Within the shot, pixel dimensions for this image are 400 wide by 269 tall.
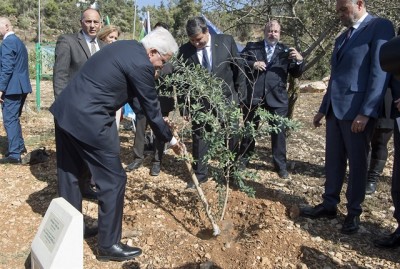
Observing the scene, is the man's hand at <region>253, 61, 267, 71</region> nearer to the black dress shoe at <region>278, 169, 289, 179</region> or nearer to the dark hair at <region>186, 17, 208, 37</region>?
the dark hair at <region>186, 17, 208, 37</region>

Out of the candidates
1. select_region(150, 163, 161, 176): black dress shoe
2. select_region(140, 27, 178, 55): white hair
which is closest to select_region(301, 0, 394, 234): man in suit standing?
select_region(140, 27, 178, 55): white hair

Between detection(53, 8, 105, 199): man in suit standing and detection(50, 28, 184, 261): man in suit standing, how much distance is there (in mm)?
1204

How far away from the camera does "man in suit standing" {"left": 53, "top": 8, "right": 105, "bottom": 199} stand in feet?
13.9

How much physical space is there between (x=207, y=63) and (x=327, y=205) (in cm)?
192

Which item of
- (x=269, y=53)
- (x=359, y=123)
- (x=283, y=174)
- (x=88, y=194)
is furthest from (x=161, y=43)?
(x=283, y=174)

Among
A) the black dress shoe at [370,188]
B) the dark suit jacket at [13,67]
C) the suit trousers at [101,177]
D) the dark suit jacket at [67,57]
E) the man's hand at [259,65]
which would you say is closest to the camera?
the suit trousers at [101,177]

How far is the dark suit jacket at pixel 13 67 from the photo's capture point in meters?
5.24

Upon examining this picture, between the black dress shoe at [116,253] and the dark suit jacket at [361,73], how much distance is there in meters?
2.06

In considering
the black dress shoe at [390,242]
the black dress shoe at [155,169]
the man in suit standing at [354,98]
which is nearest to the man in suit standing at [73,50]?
the black dress shoe at [155,169]

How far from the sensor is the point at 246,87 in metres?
→ 4.91

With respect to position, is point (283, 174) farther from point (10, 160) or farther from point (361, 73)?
point (10, 160)

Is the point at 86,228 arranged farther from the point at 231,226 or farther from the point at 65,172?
the point at 231,226

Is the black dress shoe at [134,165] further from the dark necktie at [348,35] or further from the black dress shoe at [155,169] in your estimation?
the dark necktie at [348,35]

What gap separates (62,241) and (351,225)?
8.17 feet
